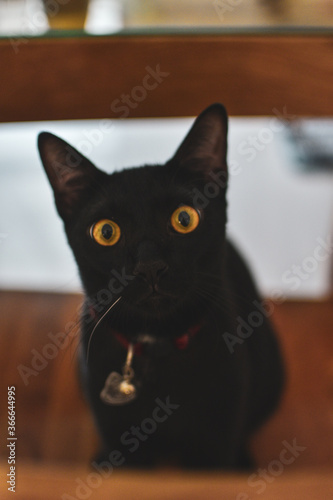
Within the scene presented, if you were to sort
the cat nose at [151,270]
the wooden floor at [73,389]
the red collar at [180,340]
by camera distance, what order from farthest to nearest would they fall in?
the wooden floor at [73,389]
the red collar at [180,340]
the cat nose at [151,270]

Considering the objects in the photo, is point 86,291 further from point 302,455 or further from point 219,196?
point 302,455

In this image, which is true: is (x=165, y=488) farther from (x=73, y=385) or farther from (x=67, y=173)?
(x=73, y=385)

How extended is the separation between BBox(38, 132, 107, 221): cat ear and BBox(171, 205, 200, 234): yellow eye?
0.14 metres

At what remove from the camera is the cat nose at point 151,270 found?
58cm

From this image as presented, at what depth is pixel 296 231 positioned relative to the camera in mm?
1521

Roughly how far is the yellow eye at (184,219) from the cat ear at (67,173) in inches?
5.3

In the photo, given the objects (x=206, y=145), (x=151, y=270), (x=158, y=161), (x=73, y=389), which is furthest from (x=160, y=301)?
(x=73, y=389)

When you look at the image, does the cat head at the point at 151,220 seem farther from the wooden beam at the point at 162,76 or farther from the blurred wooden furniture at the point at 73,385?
the blurred wooden furniture at the point at 73,385

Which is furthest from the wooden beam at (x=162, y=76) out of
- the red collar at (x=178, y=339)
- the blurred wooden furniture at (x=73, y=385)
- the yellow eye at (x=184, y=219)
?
the blurred wooden furniture at (x=73, y=385)

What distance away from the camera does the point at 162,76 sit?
0.66 meters

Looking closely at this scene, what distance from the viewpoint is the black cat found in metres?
0.63

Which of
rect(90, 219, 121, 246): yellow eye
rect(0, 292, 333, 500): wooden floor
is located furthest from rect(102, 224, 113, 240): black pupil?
rect(0, 292, 333, 500): wooden floor

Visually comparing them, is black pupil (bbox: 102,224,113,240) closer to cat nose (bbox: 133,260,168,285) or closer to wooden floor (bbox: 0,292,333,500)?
cat nose (bbox: 133,260,168,285)

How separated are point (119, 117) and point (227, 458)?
1.94 ft
